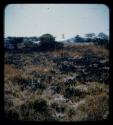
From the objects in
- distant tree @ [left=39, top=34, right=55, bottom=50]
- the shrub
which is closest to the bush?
the shrub

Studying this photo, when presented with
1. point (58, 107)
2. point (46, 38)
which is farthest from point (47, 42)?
point (58, 107)

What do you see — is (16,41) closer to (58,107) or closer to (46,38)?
(46,38)

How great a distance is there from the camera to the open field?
175 cm

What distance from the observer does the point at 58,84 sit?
1829 mm

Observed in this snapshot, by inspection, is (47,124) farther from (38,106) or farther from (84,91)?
(84,91)

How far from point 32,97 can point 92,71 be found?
595 mm

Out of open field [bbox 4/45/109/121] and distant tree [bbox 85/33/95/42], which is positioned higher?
distant tree [bbox 85/33/95/42]

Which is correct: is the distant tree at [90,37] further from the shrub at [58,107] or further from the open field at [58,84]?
the shrub at [58,107]

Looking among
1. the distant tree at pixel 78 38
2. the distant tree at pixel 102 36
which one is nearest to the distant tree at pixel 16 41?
the distant tree at pixel 78 38

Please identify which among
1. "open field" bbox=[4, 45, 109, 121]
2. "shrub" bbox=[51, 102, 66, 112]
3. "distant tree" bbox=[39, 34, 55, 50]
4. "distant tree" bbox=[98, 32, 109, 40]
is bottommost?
"shrub" bbox=[51, 102, 66, 112]

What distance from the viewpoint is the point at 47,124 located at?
1.70 meters

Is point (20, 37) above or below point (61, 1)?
below

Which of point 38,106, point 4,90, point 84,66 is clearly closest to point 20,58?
point 4,90

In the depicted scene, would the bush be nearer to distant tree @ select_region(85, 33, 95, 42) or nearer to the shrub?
the shrub
